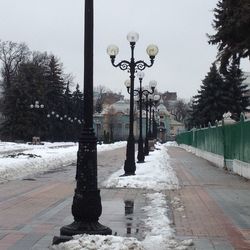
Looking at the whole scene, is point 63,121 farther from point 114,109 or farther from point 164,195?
point 164,195

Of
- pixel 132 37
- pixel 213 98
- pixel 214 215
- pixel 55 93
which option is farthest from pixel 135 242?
pixel 55 93

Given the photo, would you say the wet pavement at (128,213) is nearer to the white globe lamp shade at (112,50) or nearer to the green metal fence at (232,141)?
the green metal fence at (232,141)

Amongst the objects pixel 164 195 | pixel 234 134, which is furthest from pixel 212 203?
pixel 234 134

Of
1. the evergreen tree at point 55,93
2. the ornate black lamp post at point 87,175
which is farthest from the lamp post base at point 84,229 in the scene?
the evergreen tree at point 55,93

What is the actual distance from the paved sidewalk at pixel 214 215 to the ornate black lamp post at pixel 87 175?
1.59 metres

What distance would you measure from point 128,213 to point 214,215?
1753 millimetres

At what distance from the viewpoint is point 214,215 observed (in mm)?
11711

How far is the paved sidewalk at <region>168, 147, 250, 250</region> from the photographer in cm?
897

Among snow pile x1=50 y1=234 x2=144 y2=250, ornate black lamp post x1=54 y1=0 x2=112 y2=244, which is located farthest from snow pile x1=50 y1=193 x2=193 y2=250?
ornate black lamp post x1=54 y1=0 x2=112 y2=244

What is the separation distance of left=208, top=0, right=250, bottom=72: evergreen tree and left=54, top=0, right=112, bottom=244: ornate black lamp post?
11680 mm

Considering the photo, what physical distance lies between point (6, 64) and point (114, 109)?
44.2m

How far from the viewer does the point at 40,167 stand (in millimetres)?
27469

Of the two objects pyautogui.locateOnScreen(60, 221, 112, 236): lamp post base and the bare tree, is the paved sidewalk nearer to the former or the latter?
pyautogui.locateOnScreen(60, 221, 112, 236): lamp post base

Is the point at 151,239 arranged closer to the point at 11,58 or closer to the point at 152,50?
the point at 152,50
